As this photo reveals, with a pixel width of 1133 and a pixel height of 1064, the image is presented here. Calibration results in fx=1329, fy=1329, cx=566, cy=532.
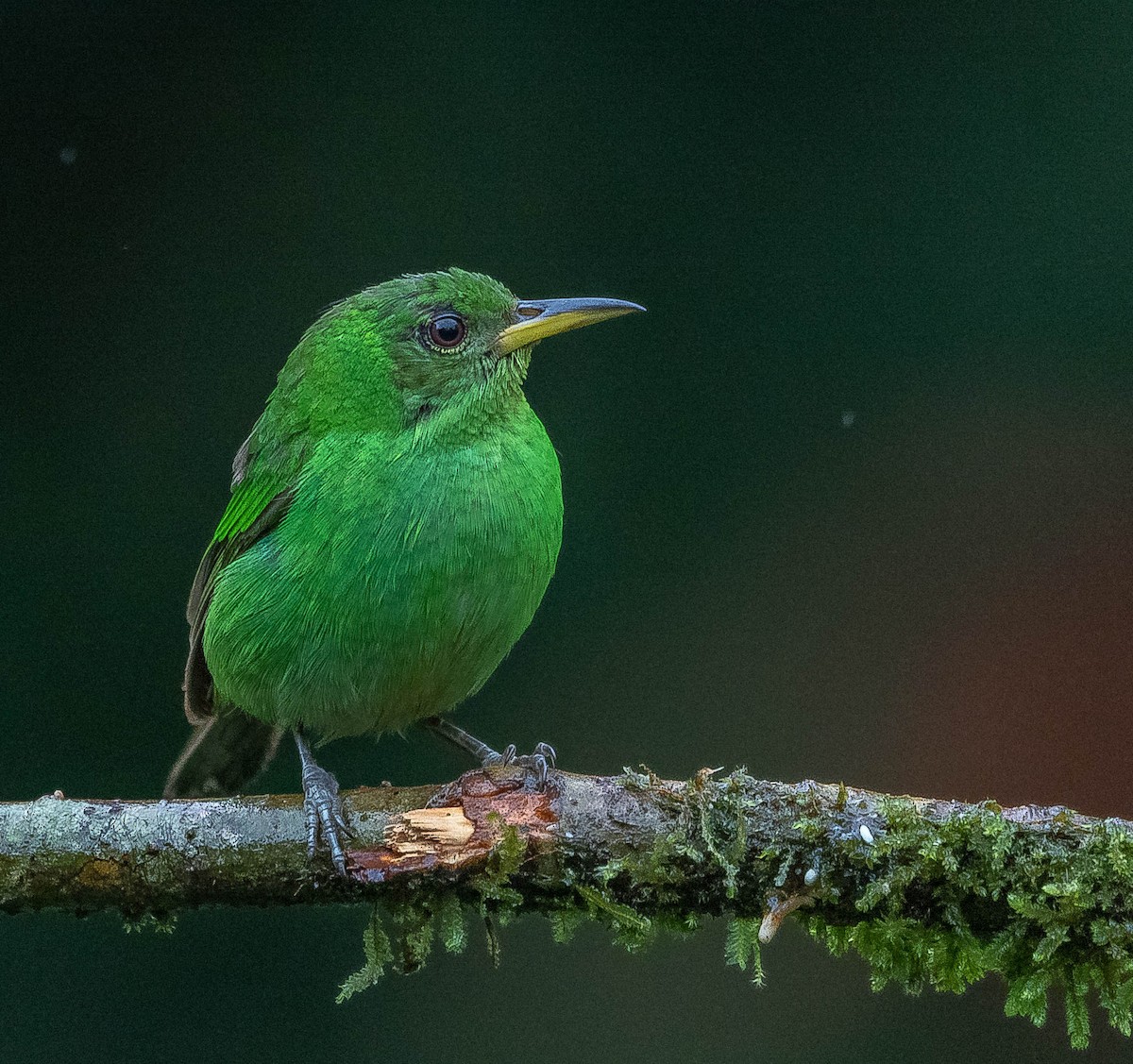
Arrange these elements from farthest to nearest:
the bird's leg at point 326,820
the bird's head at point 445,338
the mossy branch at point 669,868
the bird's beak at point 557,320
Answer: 1. the bird's beak at point 557,320
2. the bird's head at point 445,338
3. the bird's leg at point 326,820
4. the mossy branch at point 669,868

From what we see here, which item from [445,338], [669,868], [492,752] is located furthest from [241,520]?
[669,868]

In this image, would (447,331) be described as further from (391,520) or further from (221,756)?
(221,756)

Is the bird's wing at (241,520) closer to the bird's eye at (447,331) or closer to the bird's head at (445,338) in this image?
the bird's head at (445,338)

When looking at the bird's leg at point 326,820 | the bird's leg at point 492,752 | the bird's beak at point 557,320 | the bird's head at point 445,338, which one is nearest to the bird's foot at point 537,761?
the bird's leg at point 492,752

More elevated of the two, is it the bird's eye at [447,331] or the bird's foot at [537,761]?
the bird's eye at [447,331]

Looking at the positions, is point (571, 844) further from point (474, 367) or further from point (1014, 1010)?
point (474, 367)

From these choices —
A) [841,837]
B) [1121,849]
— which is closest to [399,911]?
[841,837]
